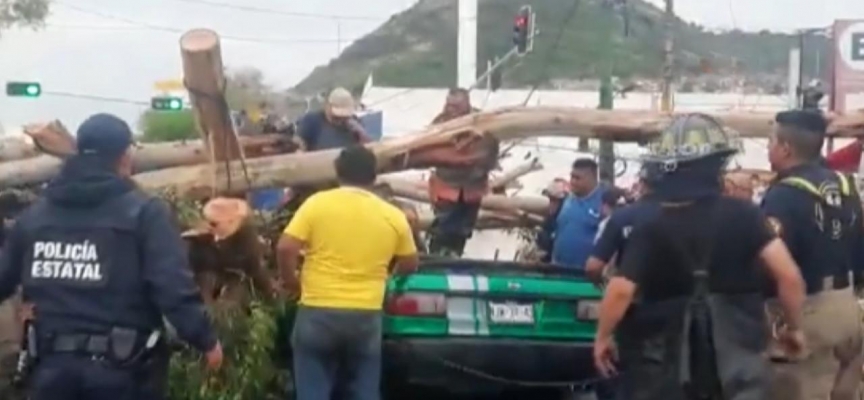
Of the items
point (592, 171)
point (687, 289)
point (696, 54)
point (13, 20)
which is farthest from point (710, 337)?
point (13, 20)

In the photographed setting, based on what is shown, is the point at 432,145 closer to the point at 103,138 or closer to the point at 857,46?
the point at 103,138

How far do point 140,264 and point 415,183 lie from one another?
8.54 metres

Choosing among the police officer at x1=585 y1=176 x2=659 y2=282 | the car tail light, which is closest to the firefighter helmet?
the police officer at x1=585 y1=176 x2=659 y2=282

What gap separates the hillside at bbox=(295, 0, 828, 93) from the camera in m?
54.9

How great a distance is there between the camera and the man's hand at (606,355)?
8469mm

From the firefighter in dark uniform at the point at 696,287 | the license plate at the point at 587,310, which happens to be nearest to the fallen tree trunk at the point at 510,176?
the license plate at the point at 587,310

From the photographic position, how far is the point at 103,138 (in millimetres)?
8117

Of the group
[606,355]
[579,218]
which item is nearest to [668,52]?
[579,218]

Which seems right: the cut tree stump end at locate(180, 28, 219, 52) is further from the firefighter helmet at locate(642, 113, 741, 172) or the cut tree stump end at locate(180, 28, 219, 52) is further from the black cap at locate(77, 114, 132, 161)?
the firefighter helmet at locate(642, 113, 741, 172)

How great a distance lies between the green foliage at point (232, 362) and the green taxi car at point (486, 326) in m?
0.73

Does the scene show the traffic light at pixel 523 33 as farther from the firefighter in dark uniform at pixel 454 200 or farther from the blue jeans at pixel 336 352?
the blue jeans at pixel 336 352

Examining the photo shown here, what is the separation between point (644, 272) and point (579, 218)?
5184 millimetres

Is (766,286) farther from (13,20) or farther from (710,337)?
(13,20)

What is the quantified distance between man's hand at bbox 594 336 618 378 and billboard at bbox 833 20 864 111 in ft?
80.4
